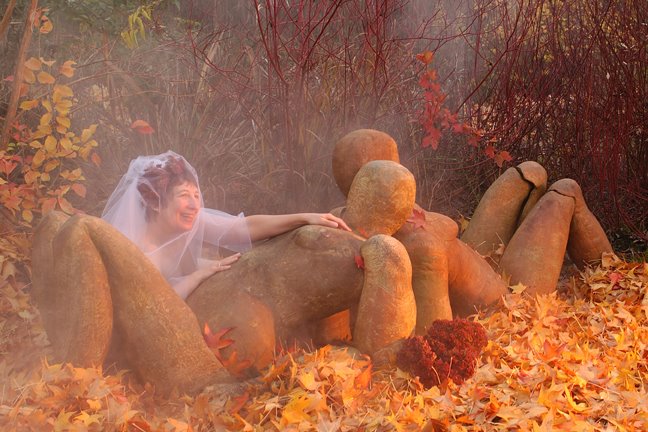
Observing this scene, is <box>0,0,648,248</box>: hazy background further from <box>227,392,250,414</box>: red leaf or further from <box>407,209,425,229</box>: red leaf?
<box>227,392,250,414</box>: red leaf

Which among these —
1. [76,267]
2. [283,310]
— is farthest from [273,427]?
[76,267]

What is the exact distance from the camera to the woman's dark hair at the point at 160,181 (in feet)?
10.0

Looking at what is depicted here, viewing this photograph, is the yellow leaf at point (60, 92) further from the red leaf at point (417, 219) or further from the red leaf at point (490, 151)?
the red leaf at point (490, 151)

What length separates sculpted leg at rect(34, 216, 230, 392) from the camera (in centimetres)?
260

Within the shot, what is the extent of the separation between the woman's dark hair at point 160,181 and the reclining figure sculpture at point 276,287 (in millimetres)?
365


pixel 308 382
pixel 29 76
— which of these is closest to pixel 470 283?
pixel 308 382

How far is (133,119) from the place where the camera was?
5082 mm

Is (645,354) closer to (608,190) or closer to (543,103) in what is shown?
(608,190)

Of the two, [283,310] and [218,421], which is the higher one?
[283,310]

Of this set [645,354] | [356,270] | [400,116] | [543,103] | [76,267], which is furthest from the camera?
[543,103]

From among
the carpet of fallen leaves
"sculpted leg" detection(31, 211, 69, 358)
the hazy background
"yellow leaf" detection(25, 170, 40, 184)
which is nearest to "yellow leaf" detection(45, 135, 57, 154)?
"yellow leaf" detection(25, 170, 40, 184)

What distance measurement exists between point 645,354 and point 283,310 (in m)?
1.79

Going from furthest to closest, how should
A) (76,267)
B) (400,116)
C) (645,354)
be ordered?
(400,116) → (645,354) → (76,267)

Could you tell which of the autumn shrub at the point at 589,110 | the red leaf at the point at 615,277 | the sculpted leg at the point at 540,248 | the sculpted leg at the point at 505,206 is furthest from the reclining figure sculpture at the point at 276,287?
the autumn shrub at the point at 589,110
